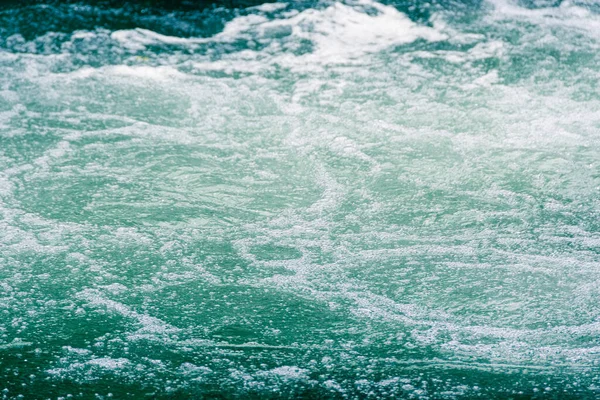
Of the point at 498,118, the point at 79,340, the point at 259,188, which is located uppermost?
the point at 498,118

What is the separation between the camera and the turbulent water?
234 cm

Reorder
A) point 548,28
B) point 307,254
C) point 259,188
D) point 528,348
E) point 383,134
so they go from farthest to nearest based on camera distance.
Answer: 1. point 548,28
2. point 383,134
3. point 259,188
4. point 307,254
5. point 528,348

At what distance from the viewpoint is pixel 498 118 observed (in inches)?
151

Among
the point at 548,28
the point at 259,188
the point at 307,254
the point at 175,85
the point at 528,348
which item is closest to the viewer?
the point at 528,348

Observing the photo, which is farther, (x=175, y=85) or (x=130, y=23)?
(x=130, y=23)

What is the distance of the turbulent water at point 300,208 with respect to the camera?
2.34 meters

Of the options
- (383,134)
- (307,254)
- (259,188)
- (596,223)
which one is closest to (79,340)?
(307,254)

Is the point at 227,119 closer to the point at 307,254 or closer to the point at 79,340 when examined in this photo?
the point at 307,254

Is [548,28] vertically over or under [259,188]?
over

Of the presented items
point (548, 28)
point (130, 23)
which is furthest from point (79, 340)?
point (548, 28)

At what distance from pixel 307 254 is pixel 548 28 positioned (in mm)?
3096

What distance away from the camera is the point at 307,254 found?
9.42 feet

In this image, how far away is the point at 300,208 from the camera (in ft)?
10.4

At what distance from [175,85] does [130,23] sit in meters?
1.20
